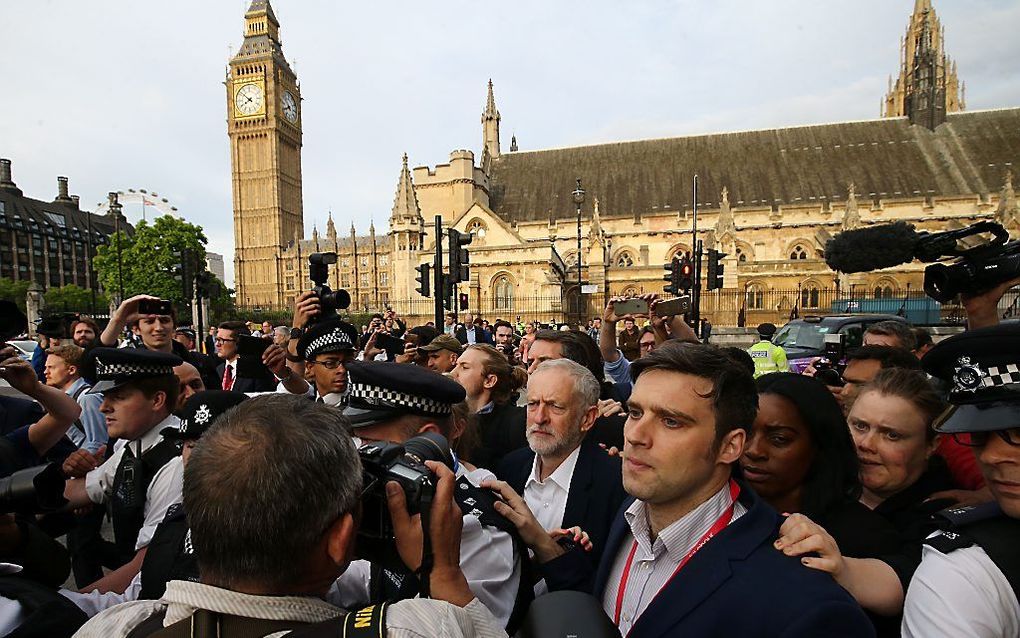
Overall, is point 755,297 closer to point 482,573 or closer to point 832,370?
point 832,370

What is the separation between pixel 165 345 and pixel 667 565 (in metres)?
6.02

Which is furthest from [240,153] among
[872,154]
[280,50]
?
[872,154]

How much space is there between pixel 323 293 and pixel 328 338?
558mm

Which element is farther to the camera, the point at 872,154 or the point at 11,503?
the point at 872,154

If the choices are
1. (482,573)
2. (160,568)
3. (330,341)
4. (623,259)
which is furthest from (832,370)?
(623,259)

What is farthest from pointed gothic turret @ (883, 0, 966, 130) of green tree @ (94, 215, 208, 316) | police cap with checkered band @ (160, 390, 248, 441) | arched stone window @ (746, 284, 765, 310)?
green tree @ (94, 215, 208, 316)

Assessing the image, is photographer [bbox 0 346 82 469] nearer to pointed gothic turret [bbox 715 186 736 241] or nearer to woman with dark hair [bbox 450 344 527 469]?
woman with dark hair [bbox 450 344 527 469]

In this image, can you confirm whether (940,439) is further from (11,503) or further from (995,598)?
(11,503)

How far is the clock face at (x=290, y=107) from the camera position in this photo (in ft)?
260

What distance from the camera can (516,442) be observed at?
154 inches

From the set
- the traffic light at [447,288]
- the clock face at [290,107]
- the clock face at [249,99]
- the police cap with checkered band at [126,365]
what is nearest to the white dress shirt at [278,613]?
the police cap with checkered band at [126,365]

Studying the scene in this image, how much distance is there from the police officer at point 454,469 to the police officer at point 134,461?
1.11 metres

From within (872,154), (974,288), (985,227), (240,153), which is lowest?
(974,288)

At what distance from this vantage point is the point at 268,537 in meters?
1.17
